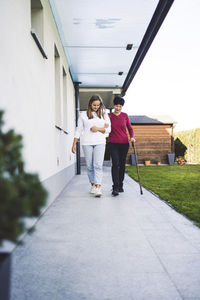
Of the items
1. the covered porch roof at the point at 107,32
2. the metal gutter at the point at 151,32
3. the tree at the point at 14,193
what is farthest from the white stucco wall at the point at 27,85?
the metal gutter at the point at 151,32

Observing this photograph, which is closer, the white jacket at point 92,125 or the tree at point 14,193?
the tree at point 14,193

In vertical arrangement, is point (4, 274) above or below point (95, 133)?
below

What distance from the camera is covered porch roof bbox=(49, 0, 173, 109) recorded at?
4004 millimetres

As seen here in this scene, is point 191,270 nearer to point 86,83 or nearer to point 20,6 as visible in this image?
point 20,6

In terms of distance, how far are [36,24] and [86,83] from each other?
5003mm

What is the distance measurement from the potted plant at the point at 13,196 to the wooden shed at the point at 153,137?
50.6 feet

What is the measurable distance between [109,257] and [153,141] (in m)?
14.9

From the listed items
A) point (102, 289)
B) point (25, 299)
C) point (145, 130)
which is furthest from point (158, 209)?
point (145, 130)

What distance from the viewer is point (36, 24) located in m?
3.57

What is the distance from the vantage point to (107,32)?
486cm

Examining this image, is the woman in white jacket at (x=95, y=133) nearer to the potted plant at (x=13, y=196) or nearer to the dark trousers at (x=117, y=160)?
the dark trousers at (x=117, y=160)

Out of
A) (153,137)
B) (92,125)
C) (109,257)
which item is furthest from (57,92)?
(153,137)

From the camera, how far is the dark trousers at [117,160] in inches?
179

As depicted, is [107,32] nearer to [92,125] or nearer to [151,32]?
[151,32]
